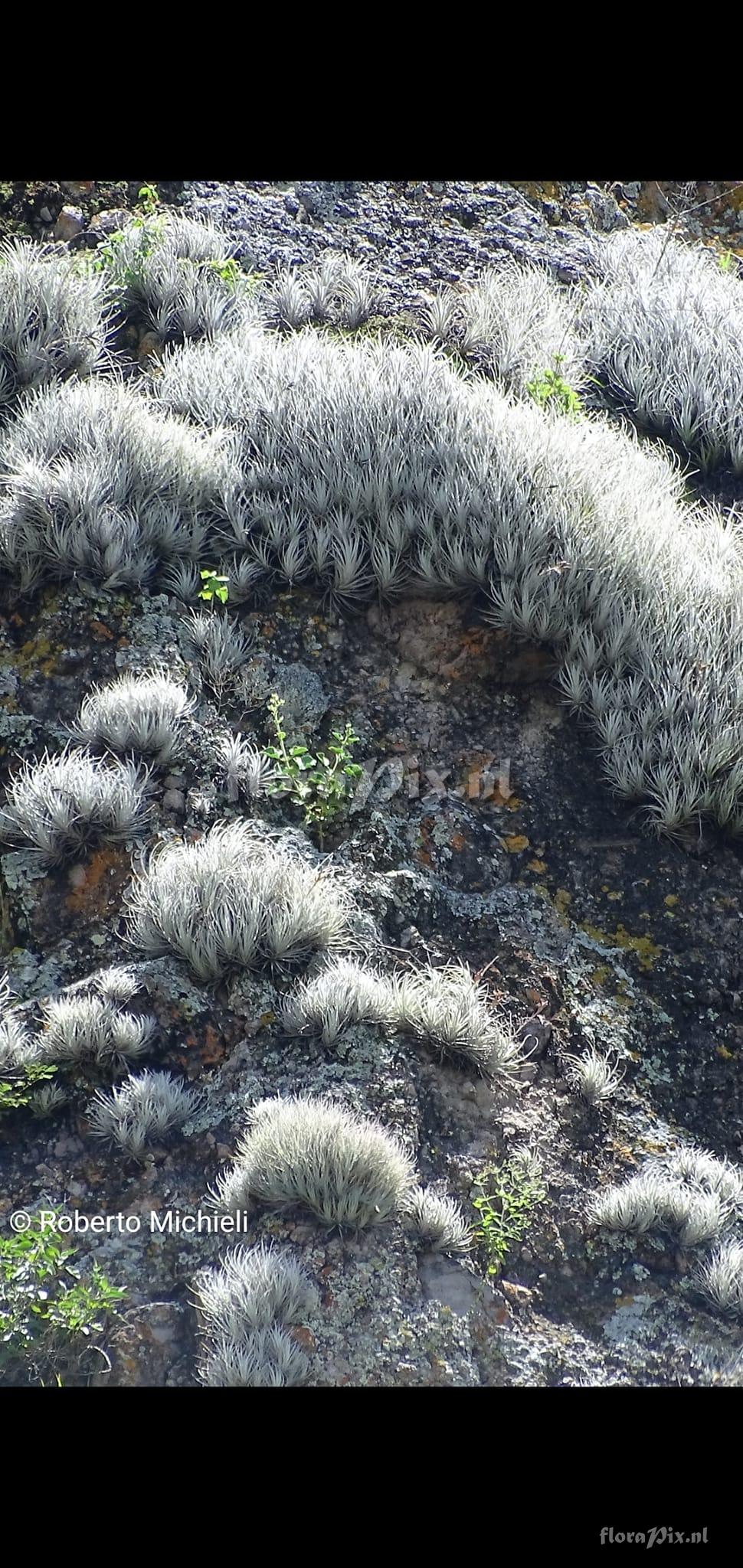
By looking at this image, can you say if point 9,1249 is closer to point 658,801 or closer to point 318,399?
point 658,801

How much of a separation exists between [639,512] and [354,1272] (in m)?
3.11

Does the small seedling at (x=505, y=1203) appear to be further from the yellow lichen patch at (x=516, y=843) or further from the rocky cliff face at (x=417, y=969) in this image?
the yellow lichen patch at (x=516, y=843)

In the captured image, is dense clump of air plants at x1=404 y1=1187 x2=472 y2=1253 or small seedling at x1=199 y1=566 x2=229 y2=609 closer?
dense clump of air plants at x1=404 y1=1187 x2=472 y2=1253

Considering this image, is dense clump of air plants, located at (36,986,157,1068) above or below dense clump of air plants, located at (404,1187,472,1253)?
above

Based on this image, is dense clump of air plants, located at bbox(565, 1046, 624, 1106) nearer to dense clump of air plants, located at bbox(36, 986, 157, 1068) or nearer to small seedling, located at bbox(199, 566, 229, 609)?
dense clump of air plants, located at bbox(36, 986, 157, 1068)

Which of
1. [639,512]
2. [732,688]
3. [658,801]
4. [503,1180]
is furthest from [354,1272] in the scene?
[639,512]

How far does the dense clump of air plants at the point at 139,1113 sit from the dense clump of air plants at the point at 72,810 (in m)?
0.89

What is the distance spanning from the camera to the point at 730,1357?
3.04 meters

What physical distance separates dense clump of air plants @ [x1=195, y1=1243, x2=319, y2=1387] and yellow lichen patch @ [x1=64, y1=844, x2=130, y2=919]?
123 centimetres

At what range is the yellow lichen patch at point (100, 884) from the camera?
12.7ft

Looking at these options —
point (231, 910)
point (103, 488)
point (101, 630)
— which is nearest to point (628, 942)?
point (231, 910)

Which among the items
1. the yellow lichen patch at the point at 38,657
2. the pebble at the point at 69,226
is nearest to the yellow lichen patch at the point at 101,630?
the yellow lichen patch at the point at 38,657

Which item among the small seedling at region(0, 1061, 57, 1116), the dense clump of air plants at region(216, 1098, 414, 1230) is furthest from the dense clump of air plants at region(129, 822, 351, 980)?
the dense clump of air plants at region(216, 1098, 414, 1230)

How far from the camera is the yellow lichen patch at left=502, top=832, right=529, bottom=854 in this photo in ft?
13.7
